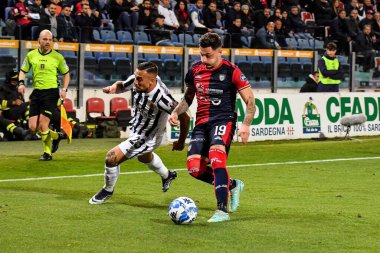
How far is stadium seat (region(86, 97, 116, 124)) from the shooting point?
24.9 m

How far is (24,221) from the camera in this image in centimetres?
1034

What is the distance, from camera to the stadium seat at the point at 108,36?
85.3ft

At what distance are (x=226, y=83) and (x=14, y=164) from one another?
754cm

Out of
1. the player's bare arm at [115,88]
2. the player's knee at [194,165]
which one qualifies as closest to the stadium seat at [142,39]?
the player's bare arm at [115,88]

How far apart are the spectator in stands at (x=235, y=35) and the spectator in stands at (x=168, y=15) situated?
1.68 m

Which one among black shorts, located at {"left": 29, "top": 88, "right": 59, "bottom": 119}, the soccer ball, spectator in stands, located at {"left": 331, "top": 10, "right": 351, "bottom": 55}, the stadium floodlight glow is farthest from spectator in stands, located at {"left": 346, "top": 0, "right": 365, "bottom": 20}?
the soccer ball

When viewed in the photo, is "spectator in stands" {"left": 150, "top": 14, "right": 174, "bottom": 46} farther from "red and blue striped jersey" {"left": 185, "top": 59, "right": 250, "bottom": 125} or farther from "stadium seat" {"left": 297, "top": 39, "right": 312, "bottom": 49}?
"red and blue striped jersey" {"left": 185, "top": 59, "right": 250, "bottom": 125}

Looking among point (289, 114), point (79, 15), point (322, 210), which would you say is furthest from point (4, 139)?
point (322, 210)

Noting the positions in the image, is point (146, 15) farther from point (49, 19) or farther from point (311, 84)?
point (311, 84)

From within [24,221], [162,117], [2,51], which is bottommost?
[24,221]

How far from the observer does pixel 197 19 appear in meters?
29.1

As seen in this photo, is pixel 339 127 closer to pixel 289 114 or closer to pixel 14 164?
pixel 289 114

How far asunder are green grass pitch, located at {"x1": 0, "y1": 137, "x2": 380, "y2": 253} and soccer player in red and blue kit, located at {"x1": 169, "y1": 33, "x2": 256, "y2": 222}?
744 mm

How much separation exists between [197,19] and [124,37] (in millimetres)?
3342
